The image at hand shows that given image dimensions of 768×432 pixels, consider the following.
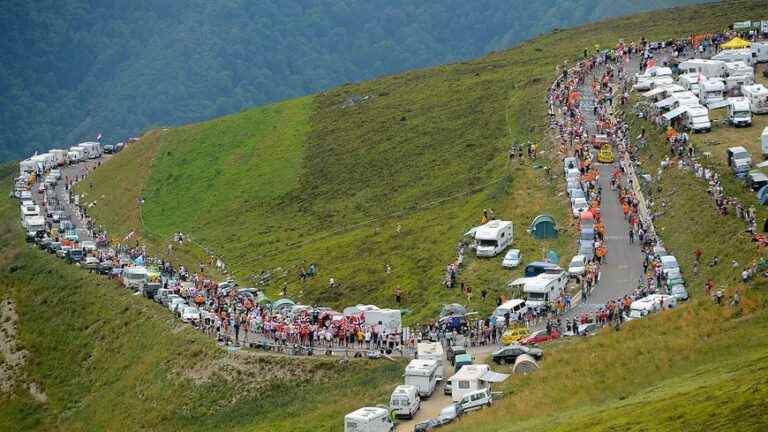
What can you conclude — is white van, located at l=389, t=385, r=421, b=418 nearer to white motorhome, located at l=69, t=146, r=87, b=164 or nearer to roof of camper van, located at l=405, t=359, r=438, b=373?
roof of camper van, located at l=405, t=359, r=438, b=373

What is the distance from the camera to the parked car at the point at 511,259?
9800 centimetres

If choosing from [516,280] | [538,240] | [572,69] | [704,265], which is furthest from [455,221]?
[572,69]

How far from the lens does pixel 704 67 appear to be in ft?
429

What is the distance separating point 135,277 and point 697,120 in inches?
1704

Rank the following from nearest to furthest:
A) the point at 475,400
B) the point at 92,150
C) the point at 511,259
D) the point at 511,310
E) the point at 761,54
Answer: the point at 475,400
the point at 511,310
the point at 511,259
the point at 761,54
the point at 92,150

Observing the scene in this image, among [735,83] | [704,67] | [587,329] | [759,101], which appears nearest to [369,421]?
[587,329]

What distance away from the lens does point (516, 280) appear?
94438 millimetres

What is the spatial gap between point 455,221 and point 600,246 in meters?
20.1

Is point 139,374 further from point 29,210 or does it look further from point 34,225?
point 29,210

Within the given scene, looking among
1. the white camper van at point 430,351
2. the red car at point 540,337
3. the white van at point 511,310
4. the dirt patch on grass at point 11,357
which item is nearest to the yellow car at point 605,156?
the white van at point 511,310

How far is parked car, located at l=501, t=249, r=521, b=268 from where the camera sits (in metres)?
98.0

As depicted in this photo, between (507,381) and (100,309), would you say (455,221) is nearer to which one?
(100,309)

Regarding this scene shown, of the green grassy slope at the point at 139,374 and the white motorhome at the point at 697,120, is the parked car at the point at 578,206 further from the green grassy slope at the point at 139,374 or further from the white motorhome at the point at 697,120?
the green grassy slope at the point at 139,374

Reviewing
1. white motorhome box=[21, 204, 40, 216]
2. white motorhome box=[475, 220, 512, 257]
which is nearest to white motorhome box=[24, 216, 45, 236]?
white motorhome box=[21, 204, 40, 216]
